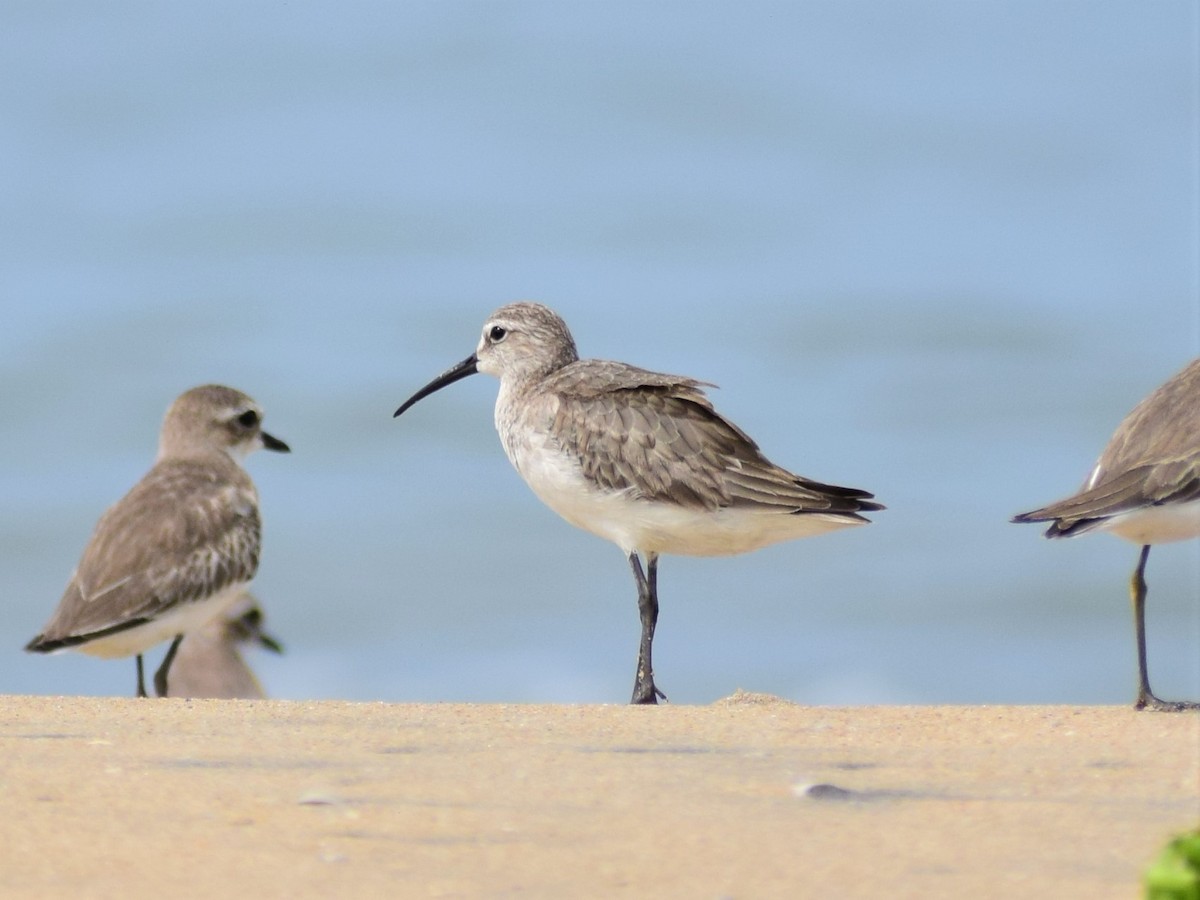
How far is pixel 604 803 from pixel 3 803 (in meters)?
1.59

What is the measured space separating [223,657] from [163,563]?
2356 mm

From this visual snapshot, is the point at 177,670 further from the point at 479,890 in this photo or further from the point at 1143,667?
the point at 479,890

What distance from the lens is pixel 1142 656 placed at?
7.46m

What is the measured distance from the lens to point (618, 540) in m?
8.84

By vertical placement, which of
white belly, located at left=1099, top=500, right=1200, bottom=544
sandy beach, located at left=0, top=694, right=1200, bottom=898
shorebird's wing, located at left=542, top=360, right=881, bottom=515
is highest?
shorebird's wing, located at left=542, top=360, right=881, bottom=515

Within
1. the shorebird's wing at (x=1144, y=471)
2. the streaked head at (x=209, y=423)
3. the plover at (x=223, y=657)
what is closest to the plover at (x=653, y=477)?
the shorebird's wing at (x=1144, y=471)

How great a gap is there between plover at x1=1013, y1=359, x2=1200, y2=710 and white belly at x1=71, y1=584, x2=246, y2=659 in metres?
5.05

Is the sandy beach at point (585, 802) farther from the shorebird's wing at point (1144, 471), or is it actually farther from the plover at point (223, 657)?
the plover at point (223, 657)

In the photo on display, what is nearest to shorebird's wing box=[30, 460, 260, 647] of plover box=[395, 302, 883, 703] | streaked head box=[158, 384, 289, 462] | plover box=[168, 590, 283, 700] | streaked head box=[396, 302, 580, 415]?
streaked head box=[158, 384, 289, 462]

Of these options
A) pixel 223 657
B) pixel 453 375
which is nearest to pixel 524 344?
pixel 453 375

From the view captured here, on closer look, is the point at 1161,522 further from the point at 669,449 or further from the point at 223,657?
the point at 223,657

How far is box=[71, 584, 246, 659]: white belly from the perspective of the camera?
32.8 feet

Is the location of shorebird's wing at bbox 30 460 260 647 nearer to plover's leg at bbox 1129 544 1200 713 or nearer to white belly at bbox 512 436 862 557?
white belly at bbox 512 436 862 557

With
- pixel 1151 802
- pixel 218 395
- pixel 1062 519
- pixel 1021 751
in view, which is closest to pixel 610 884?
pixel 1151 802
